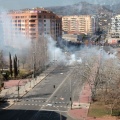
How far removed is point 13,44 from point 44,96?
104 ft

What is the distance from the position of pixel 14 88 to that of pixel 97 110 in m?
9.91

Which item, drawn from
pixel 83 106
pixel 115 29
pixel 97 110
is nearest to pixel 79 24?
pixel 115 29

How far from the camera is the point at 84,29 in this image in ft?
303

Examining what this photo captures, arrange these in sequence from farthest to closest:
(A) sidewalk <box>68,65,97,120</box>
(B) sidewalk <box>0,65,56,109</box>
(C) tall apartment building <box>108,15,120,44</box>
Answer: (C) tall apartment building <box>108,15,120,44</box>
(B) sidewalk <box>0,65,56,109</box>
(A) sidewalk <box>68,65,97,120</box>

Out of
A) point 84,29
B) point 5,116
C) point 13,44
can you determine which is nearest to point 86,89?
point 5,116

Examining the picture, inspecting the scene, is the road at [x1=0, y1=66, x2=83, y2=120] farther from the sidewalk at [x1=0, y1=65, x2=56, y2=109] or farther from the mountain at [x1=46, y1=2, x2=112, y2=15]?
the mountain at [x1=46, y1=2, x2=112, y2=15]

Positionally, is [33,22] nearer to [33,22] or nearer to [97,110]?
[33,22]

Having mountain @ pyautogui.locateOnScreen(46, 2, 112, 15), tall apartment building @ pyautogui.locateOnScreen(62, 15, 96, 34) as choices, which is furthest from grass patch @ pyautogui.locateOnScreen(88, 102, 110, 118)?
mountain @ pyautogui.locateOnScreen(46, 2, 112, 15)

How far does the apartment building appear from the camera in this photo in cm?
5759

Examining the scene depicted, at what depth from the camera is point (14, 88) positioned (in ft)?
98.5

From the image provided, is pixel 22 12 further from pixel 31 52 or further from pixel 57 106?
pixel 57 106

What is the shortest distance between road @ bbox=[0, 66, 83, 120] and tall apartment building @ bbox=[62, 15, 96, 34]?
190 feet

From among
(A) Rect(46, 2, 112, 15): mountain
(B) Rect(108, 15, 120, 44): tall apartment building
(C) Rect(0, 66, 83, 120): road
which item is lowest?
(C) Rect(0, 66, 83, 120): road

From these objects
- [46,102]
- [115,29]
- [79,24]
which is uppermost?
[79,24]
